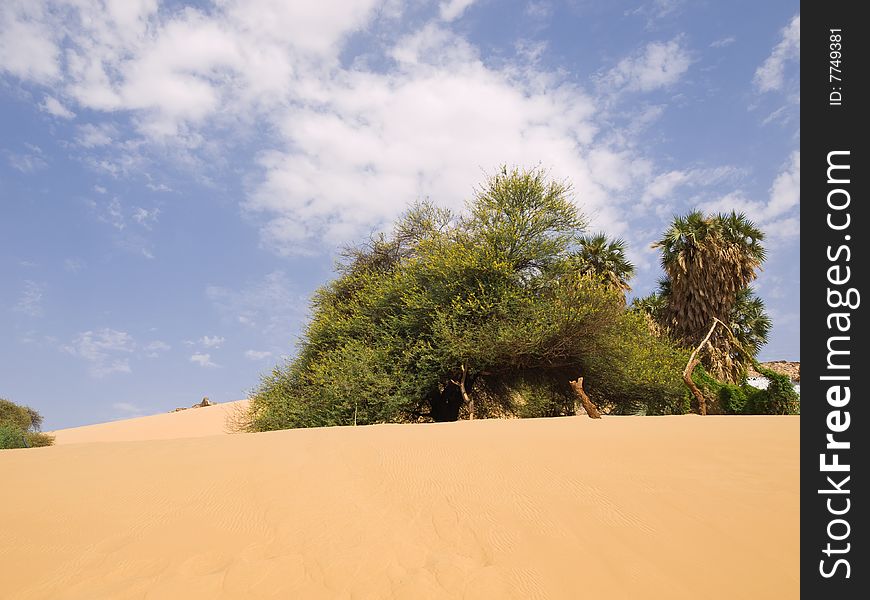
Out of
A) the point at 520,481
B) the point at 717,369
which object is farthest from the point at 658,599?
the point at 717,369

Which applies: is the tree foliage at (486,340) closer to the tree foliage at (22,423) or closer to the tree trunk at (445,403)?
the tree trunk at (445,403)

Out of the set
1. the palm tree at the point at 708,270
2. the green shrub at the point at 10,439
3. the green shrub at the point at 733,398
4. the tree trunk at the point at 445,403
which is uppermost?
the palm tree at the point at 708,270

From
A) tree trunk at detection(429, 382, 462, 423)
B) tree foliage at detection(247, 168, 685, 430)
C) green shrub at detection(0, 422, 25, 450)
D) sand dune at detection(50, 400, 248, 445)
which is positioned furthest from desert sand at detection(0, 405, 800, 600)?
sand dune at detection(50, 400, 248, 445)

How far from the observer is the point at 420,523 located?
11.8 feet

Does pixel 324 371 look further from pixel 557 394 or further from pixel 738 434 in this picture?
pixel 738 434

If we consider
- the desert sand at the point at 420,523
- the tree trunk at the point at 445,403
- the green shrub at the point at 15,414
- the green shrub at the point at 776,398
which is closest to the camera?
the desert sand at the point at 420,523

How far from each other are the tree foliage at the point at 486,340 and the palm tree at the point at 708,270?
5936mm

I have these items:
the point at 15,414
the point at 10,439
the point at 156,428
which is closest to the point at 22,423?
the point at 15,414

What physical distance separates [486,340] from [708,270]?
13.5 meters

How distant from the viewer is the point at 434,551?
10.5 ft

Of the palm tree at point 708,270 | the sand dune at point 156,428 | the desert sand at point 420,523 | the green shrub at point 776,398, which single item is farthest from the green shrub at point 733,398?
the sand dune at point 156,428

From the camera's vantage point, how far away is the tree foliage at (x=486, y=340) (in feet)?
54.9

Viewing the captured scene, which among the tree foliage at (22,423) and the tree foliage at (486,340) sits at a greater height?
the tree foliage at (486,340)

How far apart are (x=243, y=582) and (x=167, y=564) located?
580 mm
